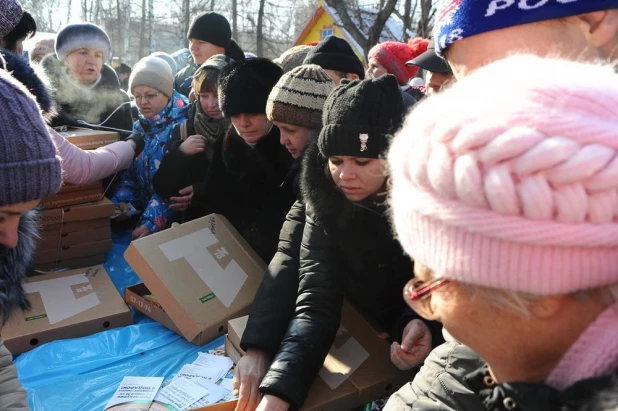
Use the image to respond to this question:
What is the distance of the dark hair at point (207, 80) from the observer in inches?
133

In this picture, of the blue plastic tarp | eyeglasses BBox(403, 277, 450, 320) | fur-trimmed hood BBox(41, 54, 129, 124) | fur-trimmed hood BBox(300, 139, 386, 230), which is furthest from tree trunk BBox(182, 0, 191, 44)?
eyeglasses BBox(403, 277, 450, 320)

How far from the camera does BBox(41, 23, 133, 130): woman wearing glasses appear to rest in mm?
4035

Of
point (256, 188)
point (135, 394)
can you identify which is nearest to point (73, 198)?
point (256, 188)

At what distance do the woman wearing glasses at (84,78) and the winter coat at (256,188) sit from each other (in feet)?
5.10

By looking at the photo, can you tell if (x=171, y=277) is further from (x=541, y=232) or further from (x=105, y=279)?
(x=541, y=232)

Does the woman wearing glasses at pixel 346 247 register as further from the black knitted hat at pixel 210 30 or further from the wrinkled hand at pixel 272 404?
the black knitted hat at pixel 210 30

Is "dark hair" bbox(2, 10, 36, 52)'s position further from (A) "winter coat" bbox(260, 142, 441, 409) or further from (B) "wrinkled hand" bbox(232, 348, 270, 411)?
(B) "wrinkled hand" bbox(232, 348, 270, 411)

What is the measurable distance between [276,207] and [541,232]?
6.86 ft

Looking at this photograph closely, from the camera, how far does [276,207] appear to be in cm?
268

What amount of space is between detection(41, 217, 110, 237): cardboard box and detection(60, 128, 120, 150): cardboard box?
0.46 metres

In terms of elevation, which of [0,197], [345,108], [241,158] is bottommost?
[241,158]

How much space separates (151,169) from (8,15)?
131 centimetres

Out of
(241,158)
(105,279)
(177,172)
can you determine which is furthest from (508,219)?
(177,172)

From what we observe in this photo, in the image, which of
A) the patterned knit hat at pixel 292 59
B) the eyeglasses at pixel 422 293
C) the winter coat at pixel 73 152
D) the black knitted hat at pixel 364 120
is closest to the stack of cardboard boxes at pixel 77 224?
the winter coat at pixel 73 152
